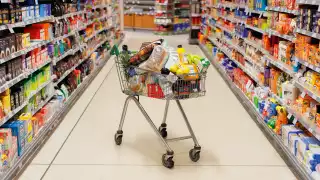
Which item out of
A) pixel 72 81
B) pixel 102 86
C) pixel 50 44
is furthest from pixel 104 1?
pixel 50 44

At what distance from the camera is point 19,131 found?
375cm

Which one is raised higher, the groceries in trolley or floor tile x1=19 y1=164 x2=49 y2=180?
the groceries in trolley

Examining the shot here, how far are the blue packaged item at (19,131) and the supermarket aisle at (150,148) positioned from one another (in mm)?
206

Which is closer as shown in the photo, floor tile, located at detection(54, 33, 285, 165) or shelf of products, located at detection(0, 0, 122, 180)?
shelf of products, located at detection(0, 0, 122, 180)

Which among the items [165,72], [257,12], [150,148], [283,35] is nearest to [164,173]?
[150,148]

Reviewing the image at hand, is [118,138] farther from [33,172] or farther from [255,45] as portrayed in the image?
[255,45]

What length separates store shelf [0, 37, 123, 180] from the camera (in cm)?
351

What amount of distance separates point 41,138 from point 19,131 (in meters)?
0.61

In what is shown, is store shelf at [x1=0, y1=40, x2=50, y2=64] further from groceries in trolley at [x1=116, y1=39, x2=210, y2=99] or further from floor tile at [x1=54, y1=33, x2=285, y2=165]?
floor tile at [x1=54, y1=33, x2=285, y2=165]

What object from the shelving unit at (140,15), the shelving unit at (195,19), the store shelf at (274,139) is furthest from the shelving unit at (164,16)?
the store shelf at (274,139)

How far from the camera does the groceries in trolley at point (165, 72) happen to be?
3.65 meters

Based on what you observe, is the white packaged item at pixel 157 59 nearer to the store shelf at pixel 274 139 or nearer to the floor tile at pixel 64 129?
the floor tile at pixel 64 129

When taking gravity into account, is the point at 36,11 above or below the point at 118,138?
above

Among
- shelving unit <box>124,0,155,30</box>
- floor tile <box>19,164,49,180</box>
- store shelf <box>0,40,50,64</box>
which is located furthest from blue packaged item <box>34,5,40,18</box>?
shelving unit <box>124,0,155,30</box>
